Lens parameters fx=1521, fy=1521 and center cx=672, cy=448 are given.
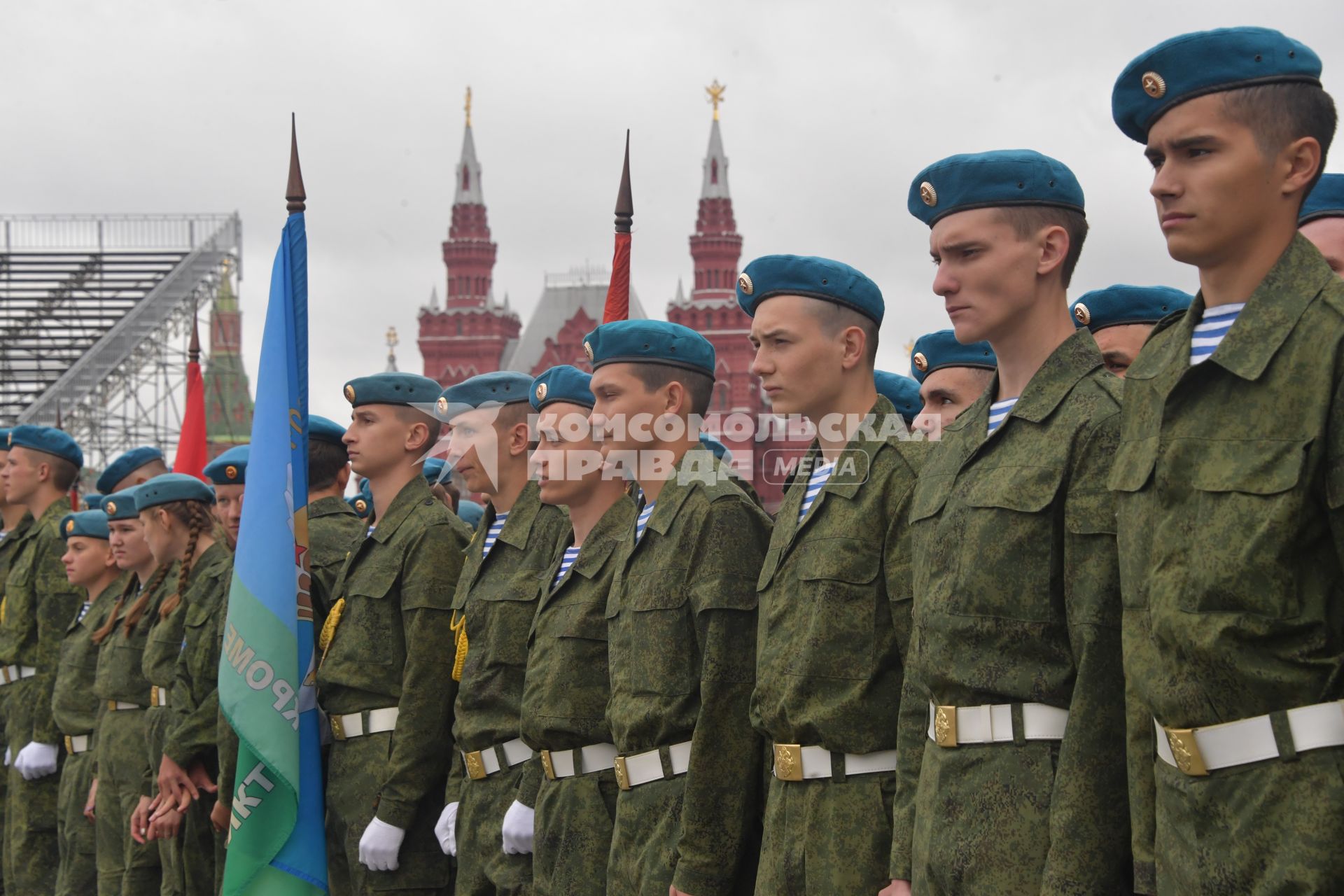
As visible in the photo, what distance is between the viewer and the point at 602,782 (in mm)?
4184

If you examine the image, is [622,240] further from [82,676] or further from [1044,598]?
[82,676]

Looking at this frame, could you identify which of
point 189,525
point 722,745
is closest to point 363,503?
point 189,525

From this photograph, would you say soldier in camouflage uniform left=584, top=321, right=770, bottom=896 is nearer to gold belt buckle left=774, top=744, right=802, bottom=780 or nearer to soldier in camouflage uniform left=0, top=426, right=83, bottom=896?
gold belt buckle left=774, top=744, right=802, bottom=780

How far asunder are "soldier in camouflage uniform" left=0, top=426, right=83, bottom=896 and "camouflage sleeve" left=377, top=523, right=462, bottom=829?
3.40m

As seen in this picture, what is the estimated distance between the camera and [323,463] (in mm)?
6383

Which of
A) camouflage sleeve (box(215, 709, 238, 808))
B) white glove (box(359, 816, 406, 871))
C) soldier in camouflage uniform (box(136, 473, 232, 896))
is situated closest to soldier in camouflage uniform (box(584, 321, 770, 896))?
white glove (box(359, 816, 406, 871))

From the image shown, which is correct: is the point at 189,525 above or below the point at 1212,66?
below

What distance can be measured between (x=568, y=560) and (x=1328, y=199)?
7.64 ft

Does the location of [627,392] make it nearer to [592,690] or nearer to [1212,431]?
[592,690]

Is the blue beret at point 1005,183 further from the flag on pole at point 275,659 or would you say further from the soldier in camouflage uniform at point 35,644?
the soldier in camouflage uniform at point 35,644

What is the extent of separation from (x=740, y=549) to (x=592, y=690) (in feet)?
2.33

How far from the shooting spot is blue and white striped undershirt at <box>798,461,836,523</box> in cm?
350

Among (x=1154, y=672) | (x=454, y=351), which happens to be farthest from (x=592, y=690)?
(x=454, y=351)

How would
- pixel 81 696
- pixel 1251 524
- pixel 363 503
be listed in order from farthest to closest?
pixel 363 503 → pixel 81 696 → pixel 1251 524
